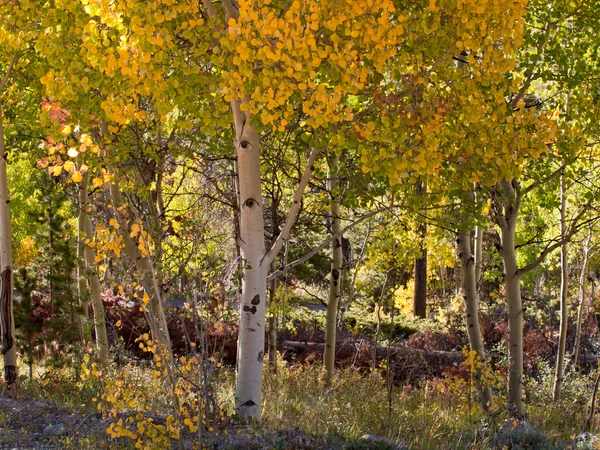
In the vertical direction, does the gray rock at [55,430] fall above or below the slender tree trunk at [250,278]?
below

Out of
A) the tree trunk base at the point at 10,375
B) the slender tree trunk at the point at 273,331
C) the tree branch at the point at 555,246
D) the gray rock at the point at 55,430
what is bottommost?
the gray rock at the point at 55,430

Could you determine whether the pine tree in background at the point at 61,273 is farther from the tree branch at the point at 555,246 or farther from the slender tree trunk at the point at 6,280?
the tree branch at the point at 555,246

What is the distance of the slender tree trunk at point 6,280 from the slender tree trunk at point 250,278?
2.94 meters

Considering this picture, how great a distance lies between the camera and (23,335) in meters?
8.70

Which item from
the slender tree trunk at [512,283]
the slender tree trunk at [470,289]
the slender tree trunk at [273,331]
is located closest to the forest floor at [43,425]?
the slender tree trunk at [273,331]

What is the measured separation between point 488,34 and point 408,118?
845 millimetres

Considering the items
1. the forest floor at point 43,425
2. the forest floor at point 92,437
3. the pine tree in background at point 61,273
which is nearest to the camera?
the forest floor at point 92,437

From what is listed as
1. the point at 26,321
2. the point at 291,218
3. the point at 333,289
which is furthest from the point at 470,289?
the point at 26,321

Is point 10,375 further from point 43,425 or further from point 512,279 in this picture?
point 512,279

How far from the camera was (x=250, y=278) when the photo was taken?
5469 mm

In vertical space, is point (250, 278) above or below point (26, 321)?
above

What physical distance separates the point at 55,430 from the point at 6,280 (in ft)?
8.60

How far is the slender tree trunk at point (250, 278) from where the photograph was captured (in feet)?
17.8

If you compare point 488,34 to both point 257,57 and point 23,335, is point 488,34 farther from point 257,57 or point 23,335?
point 23,335
